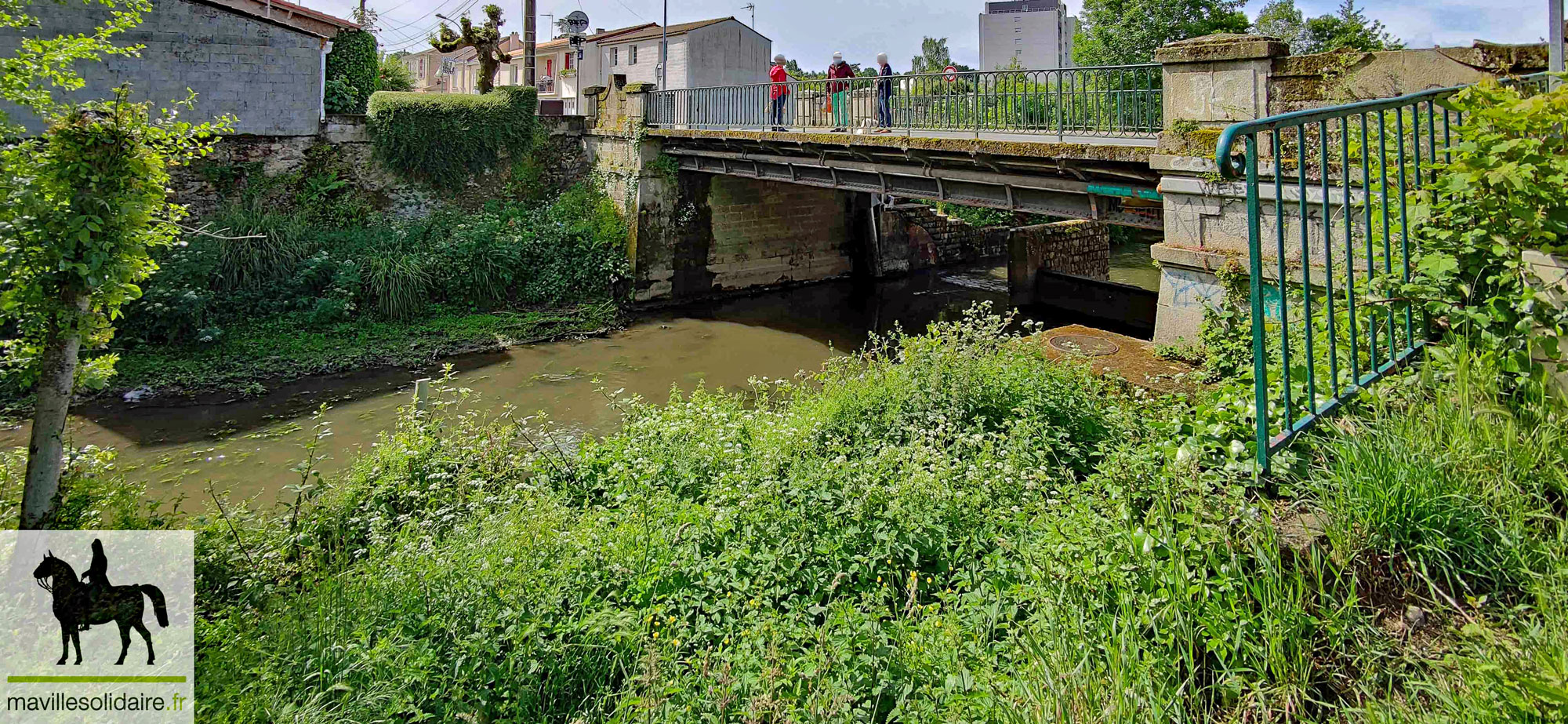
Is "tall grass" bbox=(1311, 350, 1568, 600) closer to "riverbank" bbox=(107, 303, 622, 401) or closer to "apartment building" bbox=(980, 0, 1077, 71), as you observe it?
"riverbank" bbox=(107, 303, 622, 401)

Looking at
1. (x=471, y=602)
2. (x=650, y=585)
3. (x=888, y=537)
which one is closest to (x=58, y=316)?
(x=471, y=602)

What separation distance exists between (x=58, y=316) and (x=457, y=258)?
41.4 feet

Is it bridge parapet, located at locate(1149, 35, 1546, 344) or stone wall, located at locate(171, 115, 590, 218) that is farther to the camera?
stone wall, located at locate(171, 115, 590, 218)

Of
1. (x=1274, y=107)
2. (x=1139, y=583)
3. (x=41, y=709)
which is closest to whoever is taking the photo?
(x=1139, y=583)

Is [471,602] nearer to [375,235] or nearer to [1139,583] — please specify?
[1139,583]

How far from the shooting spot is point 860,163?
13.9 m

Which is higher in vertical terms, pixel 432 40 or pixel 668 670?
pixel 432 40

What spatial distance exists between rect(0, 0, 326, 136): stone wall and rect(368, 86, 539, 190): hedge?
140 cm

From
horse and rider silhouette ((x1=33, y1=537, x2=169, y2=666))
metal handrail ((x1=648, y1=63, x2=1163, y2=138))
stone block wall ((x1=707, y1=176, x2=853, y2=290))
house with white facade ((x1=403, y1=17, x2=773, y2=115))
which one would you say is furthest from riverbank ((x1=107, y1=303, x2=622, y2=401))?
house with white facade ((x1=403, y1=17, x2=773, y2=115))

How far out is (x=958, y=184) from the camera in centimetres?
1280

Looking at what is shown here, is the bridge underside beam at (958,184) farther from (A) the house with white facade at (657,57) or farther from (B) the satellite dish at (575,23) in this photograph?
(A) the house with white facade at (657,57)

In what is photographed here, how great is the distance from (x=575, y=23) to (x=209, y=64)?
1099cm

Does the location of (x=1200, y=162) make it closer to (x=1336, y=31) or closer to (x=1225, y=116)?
(x=1225, y=116)

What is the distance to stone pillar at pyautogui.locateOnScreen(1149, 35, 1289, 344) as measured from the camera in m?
6.91
